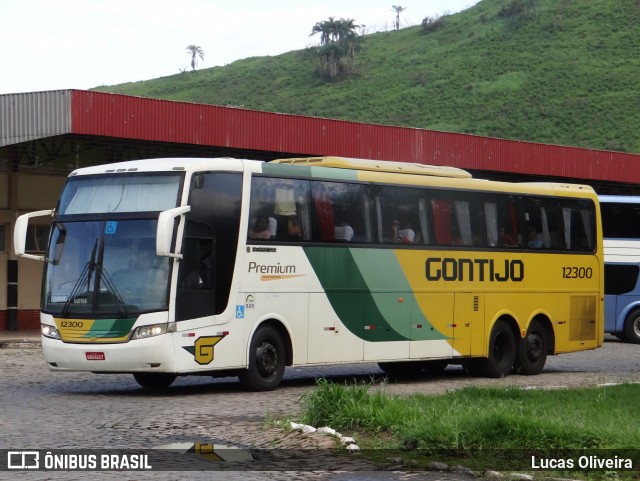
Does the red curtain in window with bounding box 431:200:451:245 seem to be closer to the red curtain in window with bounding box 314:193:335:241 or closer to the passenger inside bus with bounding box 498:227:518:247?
the passenger inside bus with bounding box 498:227:518:247

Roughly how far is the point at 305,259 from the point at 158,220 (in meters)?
3.05

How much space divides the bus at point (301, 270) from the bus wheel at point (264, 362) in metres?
0.03

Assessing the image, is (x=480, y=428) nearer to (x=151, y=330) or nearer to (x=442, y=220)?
(x=151, y=330)

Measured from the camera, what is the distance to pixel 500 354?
22719mm

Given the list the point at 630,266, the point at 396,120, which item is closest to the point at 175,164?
the point at 630,266

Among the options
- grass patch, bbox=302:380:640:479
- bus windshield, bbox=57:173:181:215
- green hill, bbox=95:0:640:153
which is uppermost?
green hill, bbox=95:0:640:153

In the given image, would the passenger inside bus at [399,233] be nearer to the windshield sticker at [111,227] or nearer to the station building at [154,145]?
the windshield sticker at [111,227]

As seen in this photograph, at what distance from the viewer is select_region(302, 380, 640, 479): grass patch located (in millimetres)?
10969

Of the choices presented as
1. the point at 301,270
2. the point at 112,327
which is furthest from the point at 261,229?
the point at 112,327

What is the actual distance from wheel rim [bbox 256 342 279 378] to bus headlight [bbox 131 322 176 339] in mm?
1746

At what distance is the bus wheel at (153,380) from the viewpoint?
18.7 meters

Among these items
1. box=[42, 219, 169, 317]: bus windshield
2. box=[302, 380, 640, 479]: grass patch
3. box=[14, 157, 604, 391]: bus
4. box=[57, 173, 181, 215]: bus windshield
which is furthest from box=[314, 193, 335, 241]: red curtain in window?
box=[302, 380, 640, 479]: grass patch

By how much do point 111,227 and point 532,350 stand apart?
8.83m

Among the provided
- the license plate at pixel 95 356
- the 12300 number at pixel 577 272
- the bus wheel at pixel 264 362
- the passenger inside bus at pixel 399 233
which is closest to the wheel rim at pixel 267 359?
the bus wheel at pixel 264 362
